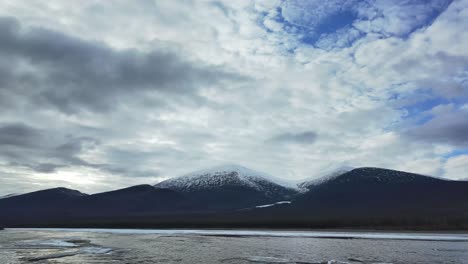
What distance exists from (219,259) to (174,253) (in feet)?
30.2

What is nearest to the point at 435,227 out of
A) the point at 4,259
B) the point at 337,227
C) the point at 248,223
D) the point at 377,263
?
the point at 337,227

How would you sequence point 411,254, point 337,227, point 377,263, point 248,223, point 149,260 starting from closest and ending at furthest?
point 377,263 < point 149,260 < point 411,254 < point 337,227 < point 248,223

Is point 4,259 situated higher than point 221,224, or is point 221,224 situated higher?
point 221,224

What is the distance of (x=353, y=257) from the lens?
148 feet

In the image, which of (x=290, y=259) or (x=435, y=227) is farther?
(x=435, y=227)

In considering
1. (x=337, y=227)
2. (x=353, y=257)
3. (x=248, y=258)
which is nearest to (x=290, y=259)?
(x=248, y=258)

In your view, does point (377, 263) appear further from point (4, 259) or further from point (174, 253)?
point (4, 259)

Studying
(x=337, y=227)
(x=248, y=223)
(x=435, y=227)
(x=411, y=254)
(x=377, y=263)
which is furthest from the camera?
(x=248, y=223)

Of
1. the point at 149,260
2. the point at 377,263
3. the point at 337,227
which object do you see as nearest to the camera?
the point at 377,263

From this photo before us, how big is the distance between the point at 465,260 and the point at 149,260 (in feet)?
108

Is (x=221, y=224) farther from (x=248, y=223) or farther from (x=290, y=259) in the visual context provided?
(x=290, y=259)

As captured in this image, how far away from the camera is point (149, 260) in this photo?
4322cm

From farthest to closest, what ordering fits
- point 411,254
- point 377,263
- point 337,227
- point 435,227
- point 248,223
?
point 248,223 < point 337,227 < point 435,227 < point 411,254 < point 377,263

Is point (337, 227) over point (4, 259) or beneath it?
over
